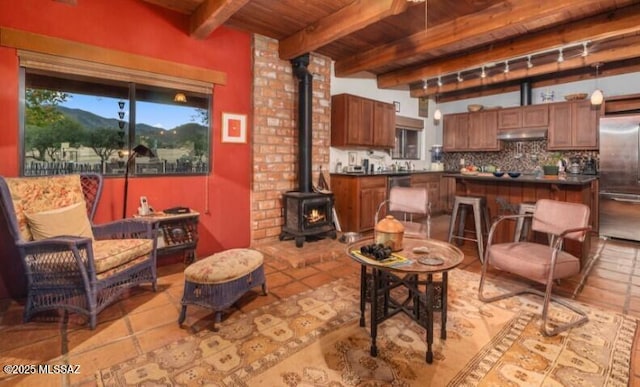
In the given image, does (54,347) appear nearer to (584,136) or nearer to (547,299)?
(547,299)

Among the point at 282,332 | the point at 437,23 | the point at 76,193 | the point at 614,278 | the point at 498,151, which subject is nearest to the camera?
the point at 282,332

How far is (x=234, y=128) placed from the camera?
3.91 meters

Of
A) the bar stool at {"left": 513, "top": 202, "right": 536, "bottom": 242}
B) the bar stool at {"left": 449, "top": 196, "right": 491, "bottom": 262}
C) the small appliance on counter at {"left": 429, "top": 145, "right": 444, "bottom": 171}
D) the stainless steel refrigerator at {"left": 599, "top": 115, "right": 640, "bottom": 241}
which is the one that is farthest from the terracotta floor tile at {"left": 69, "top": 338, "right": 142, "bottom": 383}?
the small appliance on counter at {"left": 429, "top": 145, "right": 444, "bottom": 171}

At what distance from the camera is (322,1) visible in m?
3.17

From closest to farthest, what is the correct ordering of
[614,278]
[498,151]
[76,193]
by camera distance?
[76,193], [614,278], [498,151]

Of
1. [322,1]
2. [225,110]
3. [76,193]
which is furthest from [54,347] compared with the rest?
[322,1]

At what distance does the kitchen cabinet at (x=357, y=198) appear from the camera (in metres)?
4.70

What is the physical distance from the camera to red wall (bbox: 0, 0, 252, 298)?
103 inches

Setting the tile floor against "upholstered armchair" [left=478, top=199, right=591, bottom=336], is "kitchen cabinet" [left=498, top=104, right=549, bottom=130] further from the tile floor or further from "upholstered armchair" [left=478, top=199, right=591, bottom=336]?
"upholstered armchair" [left=478, top=199, right=591, bottom=336]

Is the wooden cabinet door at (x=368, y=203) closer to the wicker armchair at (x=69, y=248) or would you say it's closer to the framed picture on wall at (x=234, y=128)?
the framed picture on wall at (x=234, y=128)

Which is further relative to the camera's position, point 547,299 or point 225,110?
point 225,110

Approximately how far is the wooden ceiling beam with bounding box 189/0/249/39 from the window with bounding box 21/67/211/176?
0.70 meters

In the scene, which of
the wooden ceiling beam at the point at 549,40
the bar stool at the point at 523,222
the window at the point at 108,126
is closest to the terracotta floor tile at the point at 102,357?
the window at the point at 108,126

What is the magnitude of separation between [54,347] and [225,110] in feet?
9.18
